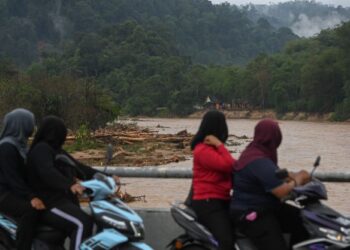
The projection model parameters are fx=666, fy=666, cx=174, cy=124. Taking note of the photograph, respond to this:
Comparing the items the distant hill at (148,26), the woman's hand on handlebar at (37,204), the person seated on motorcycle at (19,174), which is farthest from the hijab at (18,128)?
the distant hill at (148,26)

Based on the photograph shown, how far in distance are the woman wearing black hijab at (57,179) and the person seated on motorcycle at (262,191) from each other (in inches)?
42.9

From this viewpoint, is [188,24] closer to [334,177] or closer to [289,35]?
[289,35]

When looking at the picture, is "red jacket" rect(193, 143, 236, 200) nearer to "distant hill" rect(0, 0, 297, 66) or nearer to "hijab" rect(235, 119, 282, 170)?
"hijab" rect(235, 119, 282, 170)

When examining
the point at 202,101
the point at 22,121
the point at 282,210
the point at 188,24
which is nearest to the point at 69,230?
the point at 22,121

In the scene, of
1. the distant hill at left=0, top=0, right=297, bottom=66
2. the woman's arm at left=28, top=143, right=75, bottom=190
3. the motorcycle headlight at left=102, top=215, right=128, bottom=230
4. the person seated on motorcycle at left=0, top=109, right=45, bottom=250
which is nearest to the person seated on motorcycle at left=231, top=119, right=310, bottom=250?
the motorcycle headlight at left=102, top=215, right=128, bottom=230

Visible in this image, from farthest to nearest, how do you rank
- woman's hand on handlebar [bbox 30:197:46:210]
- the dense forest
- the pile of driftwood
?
the dense forest → the pile of driftwood → woman's hand on handlebar [bbox 30:197:46:210]

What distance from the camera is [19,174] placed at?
4824 millimetres

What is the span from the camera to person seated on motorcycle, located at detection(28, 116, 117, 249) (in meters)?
4.64

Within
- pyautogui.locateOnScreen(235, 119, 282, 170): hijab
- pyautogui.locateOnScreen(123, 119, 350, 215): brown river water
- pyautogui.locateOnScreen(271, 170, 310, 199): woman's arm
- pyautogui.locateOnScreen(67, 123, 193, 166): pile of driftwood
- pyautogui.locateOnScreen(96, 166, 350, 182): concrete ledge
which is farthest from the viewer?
pyautogui.locateOnScreen(67, 123, 193, 166): pile of driftwood

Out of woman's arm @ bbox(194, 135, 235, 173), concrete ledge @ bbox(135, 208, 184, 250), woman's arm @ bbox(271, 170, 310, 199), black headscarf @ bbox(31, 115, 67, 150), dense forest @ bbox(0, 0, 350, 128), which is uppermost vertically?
dense forest @ bbox(0, 0, 350, 128)

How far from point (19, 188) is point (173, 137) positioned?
1250 inches

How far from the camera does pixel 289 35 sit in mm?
180875

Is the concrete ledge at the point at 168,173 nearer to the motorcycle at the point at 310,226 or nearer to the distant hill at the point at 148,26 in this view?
the motorcycle at the point at 310,226

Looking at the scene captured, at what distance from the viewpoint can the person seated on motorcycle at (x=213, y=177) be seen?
455cm
